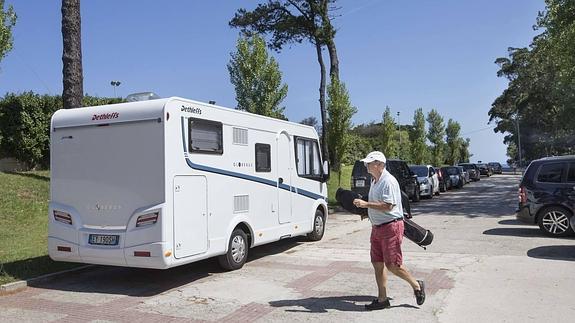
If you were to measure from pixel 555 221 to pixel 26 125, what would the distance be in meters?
15.6

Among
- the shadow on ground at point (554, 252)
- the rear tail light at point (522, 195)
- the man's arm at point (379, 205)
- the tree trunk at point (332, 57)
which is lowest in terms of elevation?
the shadow on ground at point (554, 252)

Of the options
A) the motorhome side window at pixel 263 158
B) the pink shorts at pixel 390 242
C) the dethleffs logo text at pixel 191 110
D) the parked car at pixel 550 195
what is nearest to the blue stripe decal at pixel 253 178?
the motorhome side window at pixel 263 158

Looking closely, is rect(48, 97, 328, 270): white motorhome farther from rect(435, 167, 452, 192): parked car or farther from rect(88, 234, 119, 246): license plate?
rect(435, 167, 452, 192): parked car

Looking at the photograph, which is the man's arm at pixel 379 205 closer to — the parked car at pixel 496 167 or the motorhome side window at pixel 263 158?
the motorhome side window at pixel 263 158

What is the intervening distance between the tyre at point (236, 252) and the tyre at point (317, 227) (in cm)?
308

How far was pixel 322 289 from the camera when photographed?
773 cm

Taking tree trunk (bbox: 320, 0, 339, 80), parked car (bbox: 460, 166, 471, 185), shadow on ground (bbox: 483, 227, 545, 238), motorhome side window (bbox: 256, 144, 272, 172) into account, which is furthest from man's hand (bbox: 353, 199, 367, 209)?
parked car (bbox: 460, 166, 471, 185)

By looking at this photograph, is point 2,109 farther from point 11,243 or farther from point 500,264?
point 500,264

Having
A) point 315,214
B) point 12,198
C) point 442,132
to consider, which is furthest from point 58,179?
point 442,132

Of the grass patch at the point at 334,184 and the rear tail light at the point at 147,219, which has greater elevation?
the grass patch at the point at 334,184

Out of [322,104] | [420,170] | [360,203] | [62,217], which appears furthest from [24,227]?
[420,170]

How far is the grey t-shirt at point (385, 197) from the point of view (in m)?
6.29

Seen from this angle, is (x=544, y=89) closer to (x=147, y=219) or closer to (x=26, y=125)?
(x=26, y=125)

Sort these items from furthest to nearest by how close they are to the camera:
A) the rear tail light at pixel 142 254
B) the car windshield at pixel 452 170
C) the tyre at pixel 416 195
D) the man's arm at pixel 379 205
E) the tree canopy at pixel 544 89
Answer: the car windshield at pixel 452 170 < the tyre at pixel 416 195 < the tree canopy at pixel 544 89 < the rear tail light at pixel 142 254 < the man's arm at pixel 379 205
